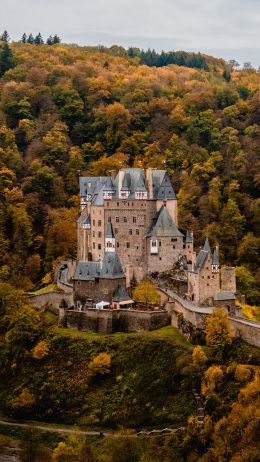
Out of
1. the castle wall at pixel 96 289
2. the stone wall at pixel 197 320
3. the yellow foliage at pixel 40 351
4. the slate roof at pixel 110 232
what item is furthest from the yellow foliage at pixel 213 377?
the slate roof at pixel 110 232

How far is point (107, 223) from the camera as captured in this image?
66.0m

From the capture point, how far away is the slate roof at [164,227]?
211 feet

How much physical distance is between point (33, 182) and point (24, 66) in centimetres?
3617

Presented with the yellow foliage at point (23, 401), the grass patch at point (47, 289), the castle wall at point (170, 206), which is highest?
the castle wall at point (170, 206)

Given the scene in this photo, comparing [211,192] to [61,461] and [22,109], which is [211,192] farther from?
[61,461]

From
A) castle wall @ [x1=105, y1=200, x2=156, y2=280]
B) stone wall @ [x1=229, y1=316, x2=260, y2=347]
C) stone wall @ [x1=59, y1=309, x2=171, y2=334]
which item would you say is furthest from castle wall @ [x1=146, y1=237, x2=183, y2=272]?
stone wall @ [x1=229, y1=316, x2=260, y2=347]

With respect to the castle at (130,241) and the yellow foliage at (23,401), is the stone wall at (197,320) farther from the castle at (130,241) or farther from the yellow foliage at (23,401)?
the yellow foliage at (23,401)

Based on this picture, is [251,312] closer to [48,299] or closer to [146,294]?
[146,294]

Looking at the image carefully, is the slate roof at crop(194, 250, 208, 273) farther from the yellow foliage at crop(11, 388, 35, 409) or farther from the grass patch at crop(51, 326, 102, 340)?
the yellow foliage at crop(11, 388, 35, 409)

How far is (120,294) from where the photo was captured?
61.2 m

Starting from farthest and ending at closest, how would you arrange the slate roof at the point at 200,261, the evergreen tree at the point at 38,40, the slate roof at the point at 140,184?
the evergreen tree at the point at 38,40 < the slate roof at the point at 140,184 < the slate roof at the point at 200,261

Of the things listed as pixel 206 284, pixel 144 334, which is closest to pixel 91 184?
pixel 206 284

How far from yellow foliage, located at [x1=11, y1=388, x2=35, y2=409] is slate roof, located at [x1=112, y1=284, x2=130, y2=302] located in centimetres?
947

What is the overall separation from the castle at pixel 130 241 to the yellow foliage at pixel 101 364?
5518 mm
